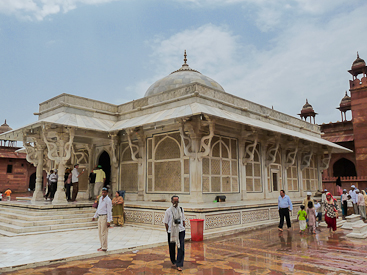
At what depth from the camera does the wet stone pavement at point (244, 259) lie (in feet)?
15.6

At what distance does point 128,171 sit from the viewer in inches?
475

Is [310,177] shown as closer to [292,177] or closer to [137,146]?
[292,177]

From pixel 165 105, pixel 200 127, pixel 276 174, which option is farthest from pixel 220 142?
pixel 276 174

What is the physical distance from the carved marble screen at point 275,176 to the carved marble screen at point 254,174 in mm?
875

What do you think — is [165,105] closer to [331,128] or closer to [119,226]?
[119,226]

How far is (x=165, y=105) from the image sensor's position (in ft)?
35.7

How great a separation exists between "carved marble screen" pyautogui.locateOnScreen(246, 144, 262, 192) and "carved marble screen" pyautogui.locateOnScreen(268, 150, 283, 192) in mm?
875

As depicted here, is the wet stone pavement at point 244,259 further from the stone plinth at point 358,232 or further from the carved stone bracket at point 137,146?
the carved stone bracket at point 137,146

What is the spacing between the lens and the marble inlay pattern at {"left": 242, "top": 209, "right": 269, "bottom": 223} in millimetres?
9329

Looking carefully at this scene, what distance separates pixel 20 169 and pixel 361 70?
97.6 feet

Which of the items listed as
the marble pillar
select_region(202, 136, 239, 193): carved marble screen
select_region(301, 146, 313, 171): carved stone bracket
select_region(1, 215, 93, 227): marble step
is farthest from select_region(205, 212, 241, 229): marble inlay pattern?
select_region(301, 146, 313, 171): carved stone bracket

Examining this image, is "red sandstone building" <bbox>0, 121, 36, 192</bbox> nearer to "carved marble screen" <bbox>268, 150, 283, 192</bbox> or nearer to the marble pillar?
the marble pillar

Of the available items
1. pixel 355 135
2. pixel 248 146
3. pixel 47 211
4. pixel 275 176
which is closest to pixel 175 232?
pixel 47 211

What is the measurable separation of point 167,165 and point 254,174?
3.79 metres
